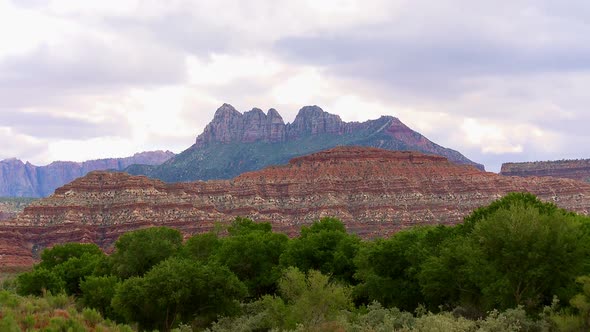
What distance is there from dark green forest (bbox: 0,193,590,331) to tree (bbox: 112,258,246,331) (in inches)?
3.5

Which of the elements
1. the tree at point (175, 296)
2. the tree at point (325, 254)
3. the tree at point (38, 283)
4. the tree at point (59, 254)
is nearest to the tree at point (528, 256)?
the tree at point (175, 296)

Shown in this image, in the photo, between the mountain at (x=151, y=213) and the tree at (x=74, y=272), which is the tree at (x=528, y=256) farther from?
the mountain at (x=151, y=213)

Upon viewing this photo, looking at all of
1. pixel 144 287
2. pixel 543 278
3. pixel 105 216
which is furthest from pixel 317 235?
pixel 105 216

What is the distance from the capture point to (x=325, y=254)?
68.9 metres

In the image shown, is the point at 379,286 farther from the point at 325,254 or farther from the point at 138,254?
the point at 138,254

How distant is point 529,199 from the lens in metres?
56.7

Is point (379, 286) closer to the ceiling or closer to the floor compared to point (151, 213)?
closer to the floor

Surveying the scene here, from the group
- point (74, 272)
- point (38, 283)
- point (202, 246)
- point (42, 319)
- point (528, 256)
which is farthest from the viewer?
point (202, 246)

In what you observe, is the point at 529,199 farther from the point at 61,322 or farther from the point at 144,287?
the point at 61,322

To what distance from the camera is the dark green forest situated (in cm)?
3644

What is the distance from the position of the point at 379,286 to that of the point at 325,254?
15.0 metres

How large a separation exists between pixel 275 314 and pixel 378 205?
14967cm

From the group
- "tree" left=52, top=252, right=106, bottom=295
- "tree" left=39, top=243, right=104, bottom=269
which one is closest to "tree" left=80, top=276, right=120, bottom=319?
"tree" left=52, top=252, right=106, bottom=295

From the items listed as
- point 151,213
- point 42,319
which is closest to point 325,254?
point 42,319
